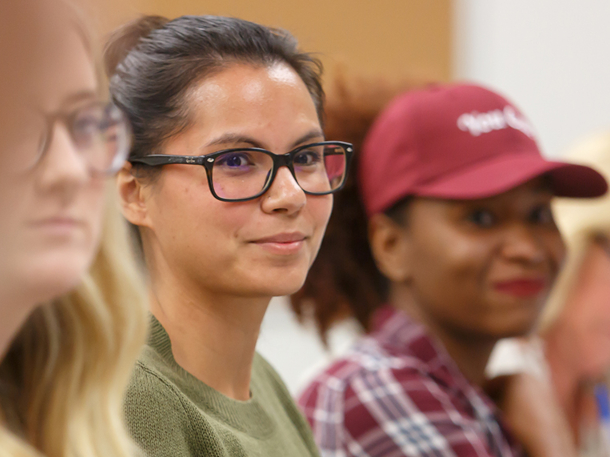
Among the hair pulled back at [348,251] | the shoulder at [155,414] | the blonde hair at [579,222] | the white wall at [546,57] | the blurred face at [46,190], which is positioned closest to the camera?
the blurred face at [46,190]

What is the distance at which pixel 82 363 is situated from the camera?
545 millimetres

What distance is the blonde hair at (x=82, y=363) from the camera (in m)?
0.52

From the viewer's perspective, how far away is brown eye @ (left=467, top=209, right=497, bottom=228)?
47.3 inches

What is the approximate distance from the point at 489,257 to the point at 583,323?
1.91 feet

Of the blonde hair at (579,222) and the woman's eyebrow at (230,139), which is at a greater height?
the woman's eyebrow at (230,139)

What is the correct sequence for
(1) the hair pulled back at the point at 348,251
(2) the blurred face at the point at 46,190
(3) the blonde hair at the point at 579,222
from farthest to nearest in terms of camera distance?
(3) the blonde hair at the point at 579,222, (1) the hair pulled back at the point at 348,251, (2) the blurred face at the point at 46,190

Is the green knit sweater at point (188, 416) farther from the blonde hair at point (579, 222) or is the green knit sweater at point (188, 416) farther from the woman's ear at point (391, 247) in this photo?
the blonde hair at point (579, 222)

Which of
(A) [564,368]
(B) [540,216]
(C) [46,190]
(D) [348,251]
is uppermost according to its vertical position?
(C) [46,190]

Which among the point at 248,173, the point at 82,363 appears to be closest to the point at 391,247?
the point at 248,173

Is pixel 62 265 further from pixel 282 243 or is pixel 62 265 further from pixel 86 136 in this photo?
pixel 282 243

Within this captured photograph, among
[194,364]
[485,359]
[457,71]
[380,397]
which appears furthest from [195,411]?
[457,71]

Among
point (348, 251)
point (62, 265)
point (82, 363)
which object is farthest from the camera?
point (348, 251)

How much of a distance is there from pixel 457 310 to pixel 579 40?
194 cm

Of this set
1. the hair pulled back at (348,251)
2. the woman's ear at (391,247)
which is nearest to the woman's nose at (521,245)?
the woman's ear at (391,247)
